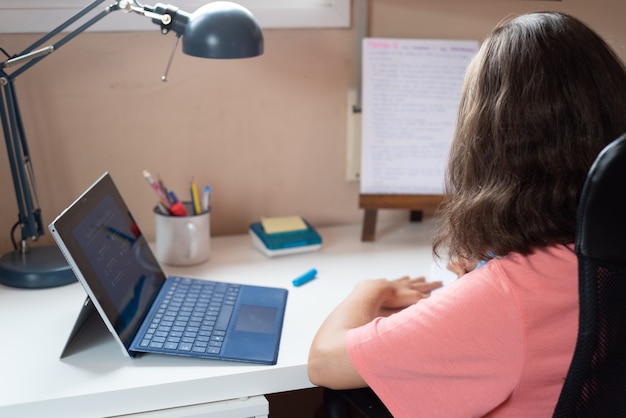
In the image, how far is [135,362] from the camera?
103 centimetres

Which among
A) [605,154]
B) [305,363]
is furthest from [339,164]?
[605,154]

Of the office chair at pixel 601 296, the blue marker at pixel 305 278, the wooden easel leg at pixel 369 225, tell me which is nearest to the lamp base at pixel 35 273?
the blue marker at pixel 305 278

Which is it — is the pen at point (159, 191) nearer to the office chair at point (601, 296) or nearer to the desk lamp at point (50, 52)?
the desk lamp at point (50, 52)

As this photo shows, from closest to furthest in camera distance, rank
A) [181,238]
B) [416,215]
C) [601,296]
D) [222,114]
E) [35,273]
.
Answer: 1. [601,296]
2. [35,273]
3. [181,238]
4. [222,114]
5. [416,215]

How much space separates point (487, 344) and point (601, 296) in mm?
143

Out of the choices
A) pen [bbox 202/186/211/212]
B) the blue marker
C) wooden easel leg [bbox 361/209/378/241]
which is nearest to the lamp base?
pen [bbox 202/186/211/212]

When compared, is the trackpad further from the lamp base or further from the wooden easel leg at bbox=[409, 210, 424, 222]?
the wooden easel leg at bbox=[409, 210, 424, 222]

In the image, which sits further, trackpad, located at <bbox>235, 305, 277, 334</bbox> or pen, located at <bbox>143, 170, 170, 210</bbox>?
pen, located at <bbox>143, 170, 170, 210</bbox>

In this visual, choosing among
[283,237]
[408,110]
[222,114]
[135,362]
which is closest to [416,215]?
[408,110]

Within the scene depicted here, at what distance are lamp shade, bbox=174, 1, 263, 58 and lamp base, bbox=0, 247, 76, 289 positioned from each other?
1.46ft

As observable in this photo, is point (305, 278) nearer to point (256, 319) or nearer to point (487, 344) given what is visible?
point (256, 319)

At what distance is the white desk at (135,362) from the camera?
0.96 meters

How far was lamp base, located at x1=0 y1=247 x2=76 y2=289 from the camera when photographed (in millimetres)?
1254

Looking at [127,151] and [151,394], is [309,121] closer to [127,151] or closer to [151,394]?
[127,151]
